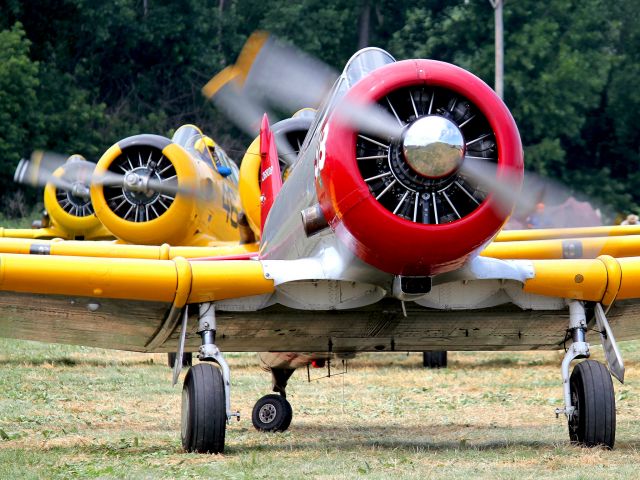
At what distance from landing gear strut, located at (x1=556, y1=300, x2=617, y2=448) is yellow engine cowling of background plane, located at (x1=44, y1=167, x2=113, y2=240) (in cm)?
1551

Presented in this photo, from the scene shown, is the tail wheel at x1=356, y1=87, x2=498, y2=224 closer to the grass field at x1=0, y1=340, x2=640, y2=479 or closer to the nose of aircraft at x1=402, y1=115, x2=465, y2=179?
the nose of aircraft at x1=402, y1=115, x2=465, y2=179

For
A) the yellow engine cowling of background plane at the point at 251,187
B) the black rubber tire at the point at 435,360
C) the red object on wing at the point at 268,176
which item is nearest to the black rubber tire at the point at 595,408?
the red object on wing at the point at 268,176

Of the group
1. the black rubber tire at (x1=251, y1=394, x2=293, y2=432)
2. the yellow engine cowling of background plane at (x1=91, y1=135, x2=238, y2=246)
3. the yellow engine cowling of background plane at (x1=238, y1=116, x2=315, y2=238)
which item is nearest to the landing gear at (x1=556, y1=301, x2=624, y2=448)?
the black rubber tire at (x1=251, y1=394, x2=293, y2=432)

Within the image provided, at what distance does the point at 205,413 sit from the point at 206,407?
0.11 feet

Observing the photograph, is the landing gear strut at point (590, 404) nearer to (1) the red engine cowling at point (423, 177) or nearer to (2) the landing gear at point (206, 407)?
(1) the red engine cowling at point (423, 177)

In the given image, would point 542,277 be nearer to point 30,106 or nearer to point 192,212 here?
point 192,212

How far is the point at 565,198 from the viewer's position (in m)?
7.83

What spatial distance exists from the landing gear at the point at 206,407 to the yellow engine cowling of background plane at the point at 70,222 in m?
15.0

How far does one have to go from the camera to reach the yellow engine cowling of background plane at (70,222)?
73.6 feet

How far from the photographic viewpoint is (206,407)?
7555 mm

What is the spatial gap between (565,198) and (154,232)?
9.75 meters

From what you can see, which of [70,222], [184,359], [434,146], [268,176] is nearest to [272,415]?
[268,176]

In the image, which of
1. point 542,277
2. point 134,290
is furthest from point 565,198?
point 134,290

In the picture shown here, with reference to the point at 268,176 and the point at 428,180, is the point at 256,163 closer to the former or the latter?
the point at 268,176
